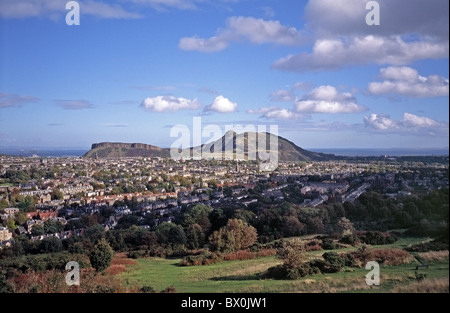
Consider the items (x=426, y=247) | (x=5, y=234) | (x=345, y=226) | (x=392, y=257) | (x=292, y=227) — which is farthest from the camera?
(x=5, y=234)

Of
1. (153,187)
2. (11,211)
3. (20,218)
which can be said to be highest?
(153,187)

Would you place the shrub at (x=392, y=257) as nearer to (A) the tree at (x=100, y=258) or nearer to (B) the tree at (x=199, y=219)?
(A) the tree at (x=100, y=258)

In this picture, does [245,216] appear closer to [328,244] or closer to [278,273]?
[328,244]

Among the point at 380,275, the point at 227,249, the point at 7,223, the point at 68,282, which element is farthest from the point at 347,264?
the point at 7,223

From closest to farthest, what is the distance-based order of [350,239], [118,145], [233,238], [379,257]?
[379,257] → [350,239] → [233,238] → [118,145]

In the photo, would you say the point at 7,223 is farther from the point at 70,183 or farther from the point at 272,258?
the point at 272,258

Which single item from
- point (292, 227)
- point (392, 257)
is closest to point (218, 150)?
point (292, 227)

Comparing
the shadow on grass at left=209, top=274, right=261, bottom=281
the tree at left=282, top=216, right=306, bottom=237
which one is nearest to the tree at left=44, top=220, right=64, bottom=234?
the tree at left=282, top=216, right=306, bottom=237

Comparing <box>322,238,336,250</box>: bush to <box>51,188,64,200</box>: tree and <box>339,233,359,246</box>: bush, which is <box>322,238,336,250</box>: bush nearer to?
<box>339,233,359,246</box>: bush
